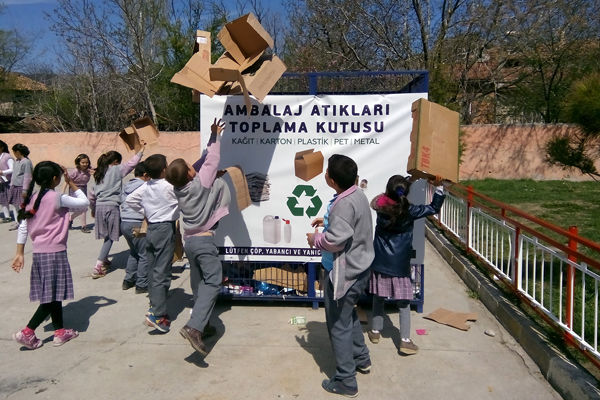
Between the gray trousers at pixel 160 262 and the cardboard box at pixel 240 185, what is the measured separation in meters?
0.70

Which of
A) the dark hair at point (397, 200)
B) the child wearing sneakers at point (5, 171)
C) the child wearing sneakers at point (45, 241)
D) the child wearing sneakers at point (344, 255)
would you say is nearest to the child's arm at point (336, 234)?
the child wearing sneakers at point (344, 255)

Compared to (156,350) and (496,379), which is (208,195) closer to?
(156,350)

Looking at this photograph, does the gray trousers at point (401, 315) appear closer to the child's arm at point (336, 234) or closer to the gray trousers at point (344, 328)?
the gray trousers at point (344, 328)

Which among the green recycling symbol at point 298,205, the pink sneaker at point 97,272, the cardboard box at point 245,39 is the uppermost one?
the cardboard box at point 245,39

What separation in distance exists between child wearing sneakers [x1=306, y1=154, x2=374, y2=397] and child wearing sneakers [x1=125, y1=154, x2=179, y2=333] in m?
1.82

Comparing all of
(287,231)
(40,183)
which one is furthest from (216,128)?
(40,183)

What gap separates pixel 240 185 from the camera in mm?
5141

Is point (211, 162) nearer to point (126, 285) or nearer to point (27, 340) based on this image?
point (27, 340)

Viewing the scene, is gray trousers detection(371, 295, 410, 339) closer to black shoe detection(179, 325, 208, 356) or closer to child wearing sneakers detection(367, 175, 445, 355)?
child wearing sneakers detection(367, 175, 445, 355)

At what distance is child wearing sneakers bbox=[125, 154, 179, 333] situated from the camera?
16.0ft

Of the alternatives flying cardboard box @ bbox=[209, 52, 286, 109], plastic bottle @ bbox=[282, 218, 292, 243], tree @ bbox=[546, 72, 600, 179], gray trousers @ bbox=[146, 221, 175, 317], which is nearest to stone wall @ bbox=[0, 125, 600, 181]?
tree @ bbox=[546, 72, 600, 179]

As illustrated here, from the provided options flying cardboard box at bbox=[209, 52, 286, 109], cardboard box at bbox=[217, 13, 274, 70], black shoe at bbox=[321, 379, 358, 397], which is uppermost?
cardboard box at bbox=[217, 13, 274, 70]

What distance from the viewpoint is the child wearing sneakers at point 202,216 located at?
14.3 ft

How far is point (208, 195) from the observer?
15.0 ft
